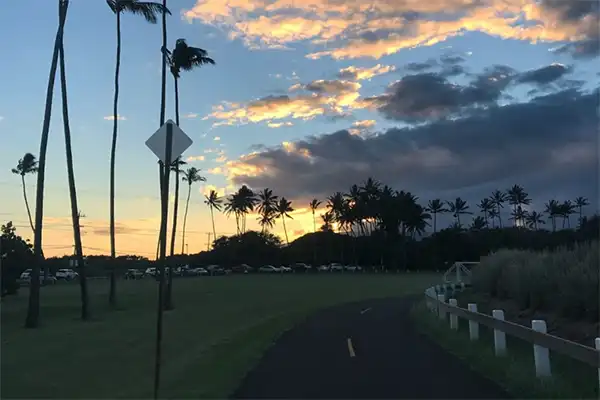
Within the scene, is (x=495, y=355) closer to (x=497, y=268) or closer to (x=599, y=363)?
(x=599, y=363)

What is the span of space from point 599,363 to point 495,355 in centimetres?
457

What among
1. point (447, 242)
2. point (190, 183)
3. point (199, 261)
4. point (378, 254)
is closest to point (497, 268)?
point (190, 183)

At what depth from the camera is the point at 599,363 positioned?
27.7ft

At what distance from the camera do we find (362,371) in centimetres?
1212

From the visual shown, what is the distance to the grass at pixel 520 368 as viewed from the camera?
9.61 m

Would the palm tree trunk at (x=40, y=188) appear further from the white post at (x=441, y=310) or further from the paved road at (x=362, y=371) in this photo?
the white post at (x=441, y=310)

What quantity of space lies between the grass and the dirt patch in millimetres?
1065

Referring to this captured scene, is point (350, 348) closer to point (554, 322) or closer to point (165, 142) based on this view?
point (554, 322)

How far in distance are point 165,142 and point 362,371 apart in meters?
5.31

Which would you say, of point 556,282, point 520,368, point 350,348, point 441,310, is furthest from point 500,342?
point 441,310

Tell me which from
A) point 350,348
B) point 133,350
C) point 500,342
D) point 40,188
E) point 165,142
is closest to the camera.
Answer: point 165,142

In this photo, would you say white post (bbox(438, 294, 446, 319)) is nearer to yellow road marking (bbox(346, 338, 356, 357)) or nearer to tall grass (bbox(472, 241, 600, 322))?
tall grass (bbox(472, 241, 600, 322))

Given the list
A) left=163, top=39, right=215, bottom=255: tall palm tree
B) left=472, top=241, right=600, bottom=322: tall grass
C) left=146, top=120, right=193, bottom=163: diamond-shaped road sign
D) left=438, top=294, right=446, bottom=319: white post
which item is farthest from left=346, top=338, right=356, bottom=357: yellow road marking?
left=163, top=39, right=215, bottom=255: tall palm tree

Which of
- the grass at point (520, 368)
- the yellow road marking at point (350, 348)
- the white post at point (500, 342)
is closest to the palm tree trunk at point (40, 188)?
the yellow road marking at point (350, 348)
